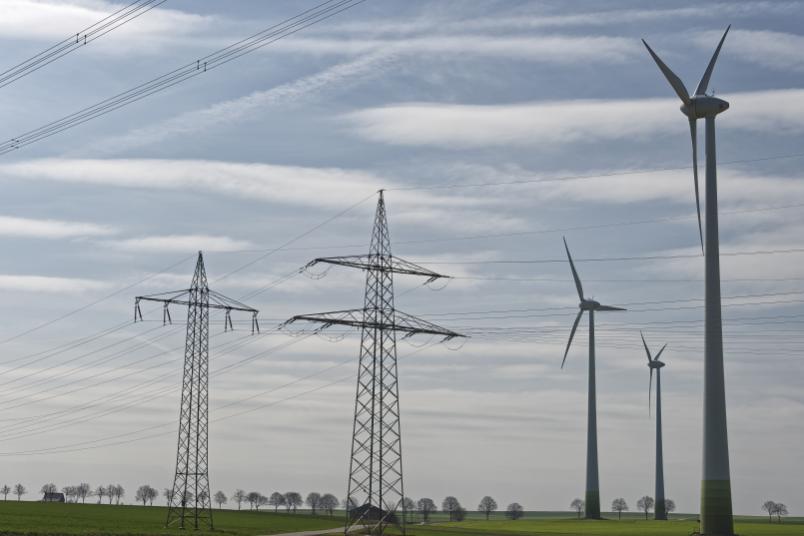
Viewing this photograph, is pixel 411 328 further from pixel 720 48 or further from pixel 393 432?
pixel 720 48

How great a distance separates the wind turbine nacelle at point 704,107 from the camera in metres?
108

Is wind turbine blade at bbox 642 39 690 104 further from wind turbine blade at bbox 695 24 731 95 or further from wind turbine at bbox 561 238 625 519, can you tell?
wind turbine at bbox 561 238 625 519

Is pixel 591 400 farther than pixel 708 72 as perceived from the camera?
Yes

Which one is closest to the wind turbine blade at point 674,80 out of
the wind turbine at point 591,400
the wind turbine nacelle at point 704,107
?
the wind turbine nacelle at point 704,107

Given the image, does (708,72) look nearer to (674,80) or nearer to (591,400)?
(674,80)

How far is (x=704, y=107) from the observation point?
108m

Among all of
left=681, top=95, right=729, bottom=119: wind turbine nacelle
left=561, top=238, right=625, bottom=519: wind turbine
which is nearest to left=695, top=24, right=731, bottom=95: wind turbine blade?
left=681, top=95, right=729, bottom=119: wind turbine nacelle

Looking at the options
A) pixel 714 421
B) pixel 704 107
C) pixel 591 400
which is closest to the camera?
pixel 714 421

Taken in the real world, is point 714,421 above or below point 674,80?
below

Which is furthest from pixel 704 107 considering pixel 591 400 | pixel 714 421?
pixel 591 400

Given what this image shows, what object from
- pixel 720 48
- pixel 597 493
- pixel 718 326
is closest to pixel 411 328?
pixel 718 326

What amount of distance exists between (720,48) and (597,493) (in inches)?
4110

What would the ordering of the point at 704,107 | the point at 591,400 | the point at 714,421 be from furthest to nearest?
the point at 591,400
the point at 704,107
the point at 714,421

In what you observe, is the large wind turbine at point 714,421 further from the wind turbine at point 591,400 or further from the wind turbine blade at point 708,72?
the wind turbine at point 591,400
